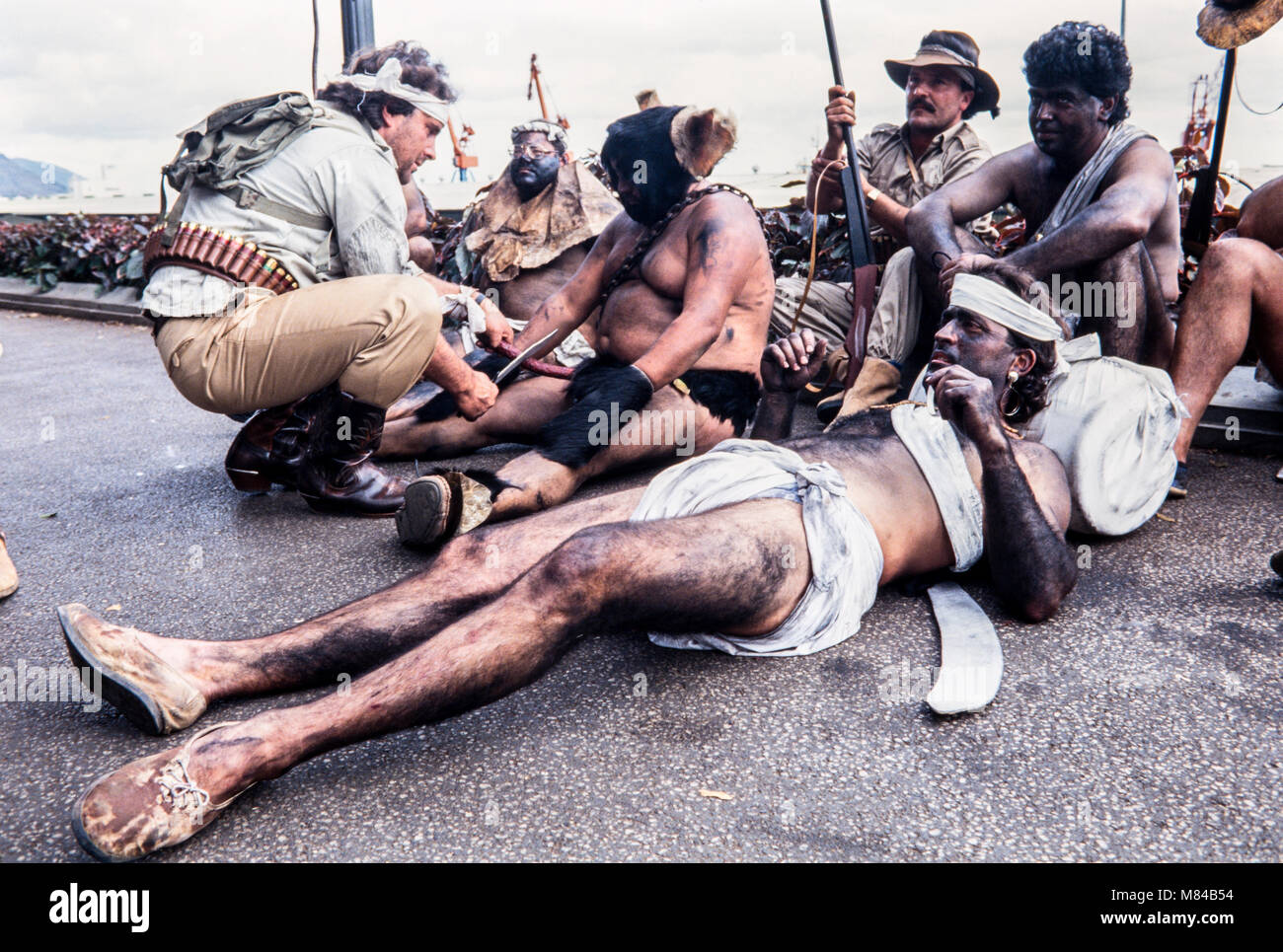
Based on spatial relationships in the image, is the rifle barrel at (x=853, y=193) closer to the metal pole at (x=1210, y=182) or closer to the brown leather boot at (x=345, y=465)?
the metal pole at (x=1210, y=182)

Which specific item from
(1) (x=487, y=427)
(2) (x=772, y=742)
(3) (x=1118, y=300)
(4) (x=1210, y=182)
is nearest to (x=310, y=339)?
(1) (x=487, y=427)

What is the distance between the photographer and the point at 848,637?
2693 millimetres

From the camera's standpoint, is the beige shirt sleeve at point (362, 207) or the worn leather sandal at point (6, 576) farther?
the beige shirt sleeve at point (362, 207)

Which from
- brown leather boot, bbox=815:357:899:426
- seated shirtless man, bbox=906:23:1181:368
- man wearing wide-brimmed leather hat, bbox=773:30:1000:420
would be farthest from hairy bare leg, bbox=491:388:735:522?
seated shirtless man, bbox=906:23:1181:368

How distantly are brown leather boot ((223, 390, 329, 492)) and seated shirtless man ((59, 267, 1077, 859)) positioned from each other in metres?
1.62

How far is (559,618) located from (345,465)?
6.72 feet

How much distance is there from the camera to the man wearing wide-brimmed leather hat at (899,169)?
4629 millimetres

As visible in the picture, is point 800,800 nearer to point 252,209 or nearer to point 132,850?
point 132,850

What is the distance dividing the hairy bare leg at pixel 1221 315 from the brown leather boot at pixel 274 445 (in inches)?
131

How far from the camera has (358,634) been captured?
2406 mm

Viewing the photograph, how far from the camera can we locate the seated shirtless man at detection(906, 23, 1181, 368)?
12.9 feet

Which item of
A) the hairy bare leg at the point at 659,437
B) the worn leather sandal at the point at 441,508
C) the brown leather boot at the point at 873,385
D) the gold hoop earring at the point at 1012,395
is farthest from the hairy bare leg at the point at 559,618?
the brown leather boot at the point at 873,385

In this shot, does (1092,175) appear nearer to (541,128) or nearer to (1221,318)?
(1221,318)

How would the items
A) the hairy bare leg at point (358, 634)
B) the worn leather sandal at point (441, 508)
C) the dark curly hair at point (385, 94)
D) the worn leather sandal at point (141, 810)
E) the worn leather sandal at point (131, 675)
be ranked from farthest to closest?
the dark curly hair at point (385, 94) < the worn leather sandal at point (441, 508) < the hairy bare leg at point (358, 634) < the worn leather sandal at point (131, 675) < the worn leather sandal at point (141, 810)
